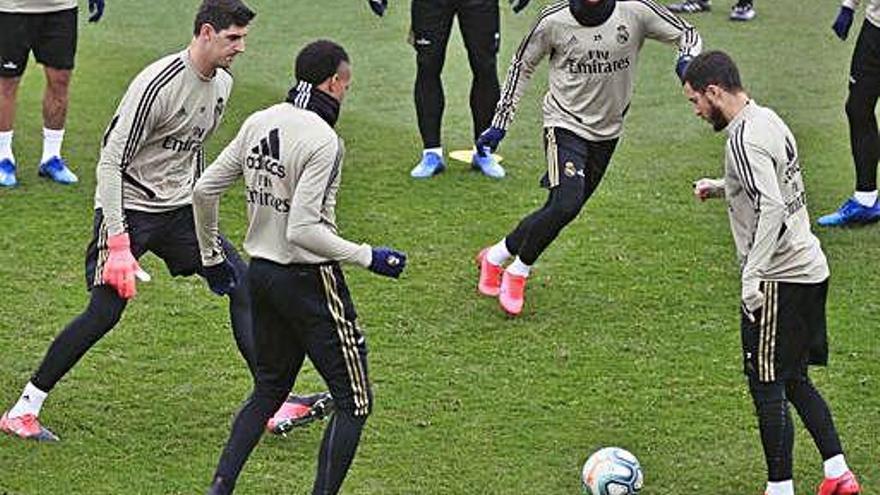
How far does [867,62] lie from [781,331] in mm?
4168

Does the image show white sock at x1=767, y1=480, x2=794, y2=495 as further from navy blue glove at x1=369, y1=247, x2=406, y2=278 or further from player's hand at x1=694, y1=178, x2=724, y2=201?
navy blue glove at x1=369, y1=247, x2=406, y2=278

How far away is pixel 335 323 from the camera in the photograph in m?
6.72

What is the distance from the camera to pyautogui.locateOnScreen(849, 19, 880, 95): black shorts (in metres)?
10.6

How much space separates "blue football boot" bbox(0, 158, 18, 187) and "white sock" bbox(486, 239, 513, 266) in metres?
3.70

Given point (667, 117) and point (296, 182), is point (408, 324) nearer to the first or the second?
point (296, 182)

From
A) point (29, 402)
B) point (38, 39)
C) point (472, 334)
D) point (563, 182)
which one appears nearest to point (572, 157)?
point (563, 182)

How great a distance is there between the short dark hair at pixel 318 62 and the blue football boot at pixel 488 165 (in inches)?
208

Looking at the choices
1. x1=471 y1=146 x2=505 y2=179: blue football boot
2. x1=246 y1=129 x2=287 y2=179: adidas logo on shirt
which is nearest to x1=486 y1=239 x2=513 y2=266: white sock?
x1=471 y1=146 x2=505 y2=179: blue football boot

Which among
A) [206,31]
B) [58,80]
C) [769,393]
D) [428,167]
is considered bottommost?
[428,167]

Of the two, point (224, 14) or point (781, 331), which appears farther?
point (224, 14)

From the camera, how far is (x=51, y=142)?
11562 mm

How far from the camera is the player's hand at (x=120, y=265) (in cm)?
729

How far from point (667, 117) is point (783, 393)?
21.6 ft

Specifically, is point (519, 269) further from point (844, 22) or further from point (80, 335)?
point (844, 22)
